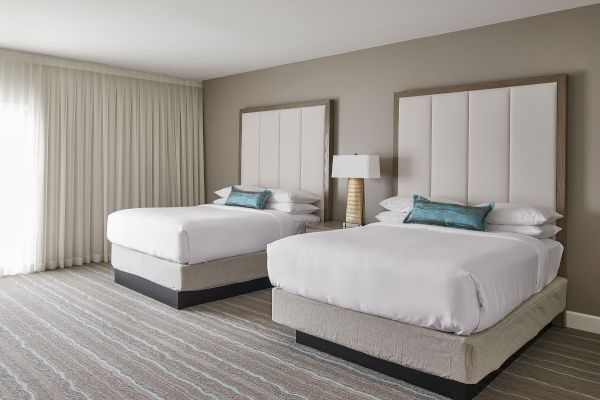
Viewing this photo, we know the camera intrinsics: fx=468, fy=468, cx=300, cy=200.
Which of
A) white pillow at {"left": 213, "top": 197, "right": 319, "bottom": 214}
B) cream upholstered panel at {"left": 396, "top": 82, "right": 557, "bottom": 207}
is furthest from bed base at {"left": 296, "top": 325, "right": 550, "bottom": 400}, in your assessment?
white pillow at {"left": 213, "top": 197, "right": 319, "bottom": 214}

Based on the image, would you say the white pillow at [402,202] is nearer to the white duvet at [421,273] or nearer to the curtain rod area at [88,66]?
the white duvet at [421,273]

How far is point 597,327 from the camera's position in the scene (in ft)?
11.1

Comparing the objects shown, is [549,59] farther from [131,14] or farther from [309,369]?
[131,14]

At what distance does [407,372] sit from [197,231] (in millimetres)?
2040

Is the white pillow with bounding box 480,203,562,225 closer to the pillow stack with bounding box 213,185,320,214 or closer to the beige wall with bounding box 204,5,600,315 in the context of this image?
the beige wall with bounding box 204,5,600,315

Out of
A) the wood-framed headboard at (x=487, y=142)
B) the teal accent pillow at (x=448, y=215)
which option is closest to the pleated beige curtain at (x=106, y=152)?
the wood-framed headboard at (x=487, y=142)

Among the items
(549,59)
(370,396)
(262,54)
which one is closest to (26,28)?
(262,54)

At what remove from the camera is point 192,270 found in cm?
380

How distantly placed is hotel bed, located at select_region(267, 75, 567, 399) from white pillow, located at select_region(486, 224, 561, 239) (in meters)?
0.08

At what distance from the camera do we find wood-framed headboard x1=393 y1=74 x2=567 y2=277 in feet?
11.4

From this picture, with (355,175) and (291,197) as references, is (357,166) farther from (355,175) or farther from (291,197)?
(291,197)

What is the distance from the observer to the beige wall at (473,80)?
339 centimetres

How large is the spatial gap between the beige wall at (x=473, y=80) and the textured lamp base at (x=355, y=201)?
0.28m

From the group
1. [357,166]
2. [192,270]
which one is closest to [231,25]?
[357,166]
